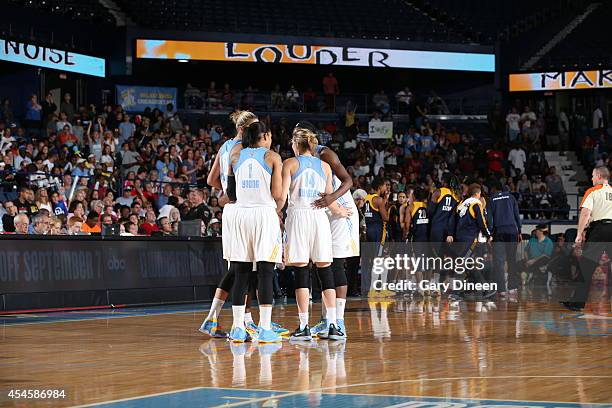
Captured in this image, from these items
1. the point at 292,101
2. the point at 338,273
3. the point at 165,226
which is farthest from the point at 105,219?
the point at 292,101

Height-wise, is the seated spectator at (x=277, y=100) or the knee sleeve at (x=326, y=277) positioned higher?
the seated spectator at (x=277, y=100)

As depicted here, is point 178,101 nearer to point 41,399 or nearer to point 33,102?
point 33,102

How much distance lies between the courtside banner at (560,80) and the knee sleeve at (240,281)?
28.8 meters

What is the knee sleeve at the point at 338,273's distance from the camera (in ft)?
37.6

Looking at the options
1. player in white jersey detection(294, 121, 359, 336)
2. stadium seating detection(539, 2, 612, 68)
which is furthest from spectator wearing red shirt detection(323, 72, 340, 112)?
player in white jersey detection(294, 121, 359, 336)

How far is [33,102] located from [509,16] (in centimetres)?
2012

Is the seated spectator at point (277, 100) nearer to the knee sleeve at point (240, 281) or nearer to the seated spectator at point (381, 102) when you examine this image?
the seated spectator at point (381, 102)

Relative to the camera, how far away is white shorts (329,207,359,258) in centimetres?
1162

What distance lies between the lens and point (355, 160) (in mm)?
31625

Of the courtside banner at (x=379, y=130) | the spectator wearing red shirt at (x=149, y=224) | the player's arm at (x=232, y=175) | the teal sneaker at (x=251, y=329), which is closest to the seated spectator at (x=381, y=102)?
the courtside banner at (x=379, y=130)

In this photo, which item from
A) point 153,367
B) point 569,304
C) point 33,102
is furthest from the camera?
point 33,102

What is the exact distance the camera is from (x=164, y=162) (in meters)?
25.9

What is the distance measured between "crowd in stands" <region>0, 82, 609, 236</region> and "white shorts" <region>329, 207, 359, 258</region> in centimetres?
92

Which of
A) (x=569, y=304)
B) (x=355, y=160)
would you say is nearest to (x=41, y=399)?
(x=569, y=304)
